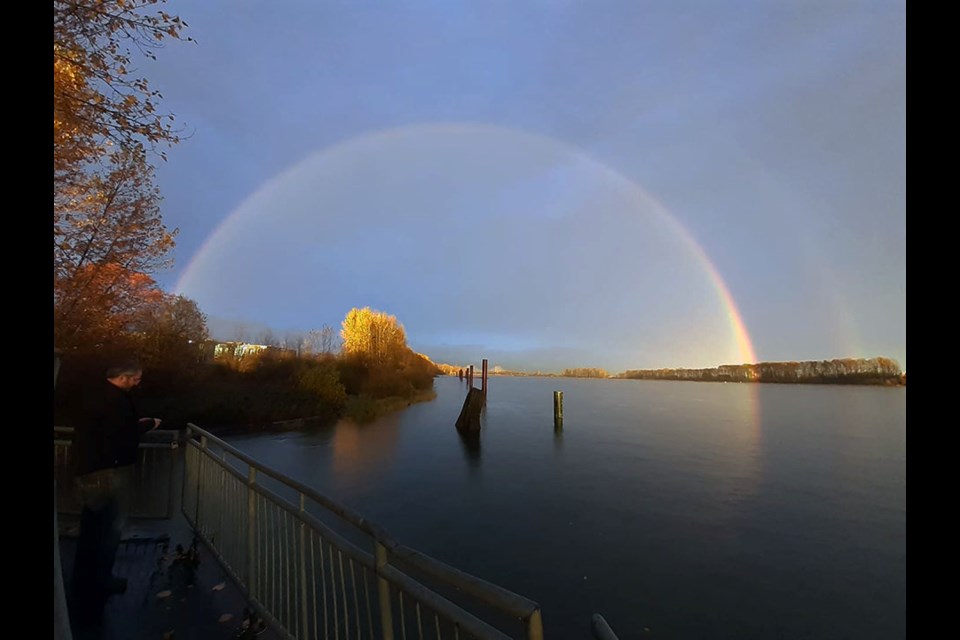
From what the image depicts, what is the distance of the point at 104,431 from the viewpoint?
318 cm

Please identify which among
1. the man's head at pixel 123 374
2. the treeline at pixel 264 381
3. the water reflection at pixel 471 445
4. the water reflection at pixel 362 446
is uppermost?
the man's head at pixel 123 374

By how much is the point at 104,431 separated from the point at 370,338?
4694cm

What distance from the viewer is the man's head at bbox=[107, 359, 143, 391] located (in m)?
3.17

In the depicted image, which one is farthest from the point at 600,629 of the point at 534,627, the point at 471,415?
the point at 471,415

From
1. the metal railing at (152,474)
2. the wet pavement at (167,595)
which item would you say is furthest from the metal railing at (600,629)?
the metal railing at (152,474)

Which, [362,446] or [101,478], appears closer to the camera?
[101,478]

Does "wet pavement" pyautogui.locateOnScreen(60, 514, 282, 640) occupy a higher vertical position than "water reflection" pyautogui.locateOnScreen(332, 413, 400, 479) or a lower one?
higher

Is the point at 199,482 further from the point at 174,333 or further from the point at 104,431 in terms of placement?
the point at 174,333

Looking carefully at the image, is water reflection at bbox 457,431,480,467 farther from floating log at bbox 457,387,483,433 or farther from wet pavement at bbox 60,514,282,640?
wet pavement at bbox 60,514,282,640

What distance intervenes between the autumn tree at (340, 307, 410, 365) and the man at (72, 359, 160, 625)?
41790 millimetres

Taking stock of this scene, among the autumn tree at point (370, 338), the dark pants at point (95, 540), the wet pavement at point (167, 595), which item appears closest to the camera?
the wet pavement at point (167, 595)

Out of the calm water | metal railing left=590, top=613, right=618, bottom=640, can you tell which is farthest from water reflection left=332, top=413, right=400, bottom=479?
metal railing left=590, top=613, right=618, bottom=640

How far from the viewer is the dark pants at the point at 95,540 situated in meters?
3.06

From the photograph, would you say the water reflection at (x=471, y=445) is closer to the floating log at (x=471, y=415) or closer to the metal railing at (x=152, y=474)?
the floating log at (x=471, y=415)
